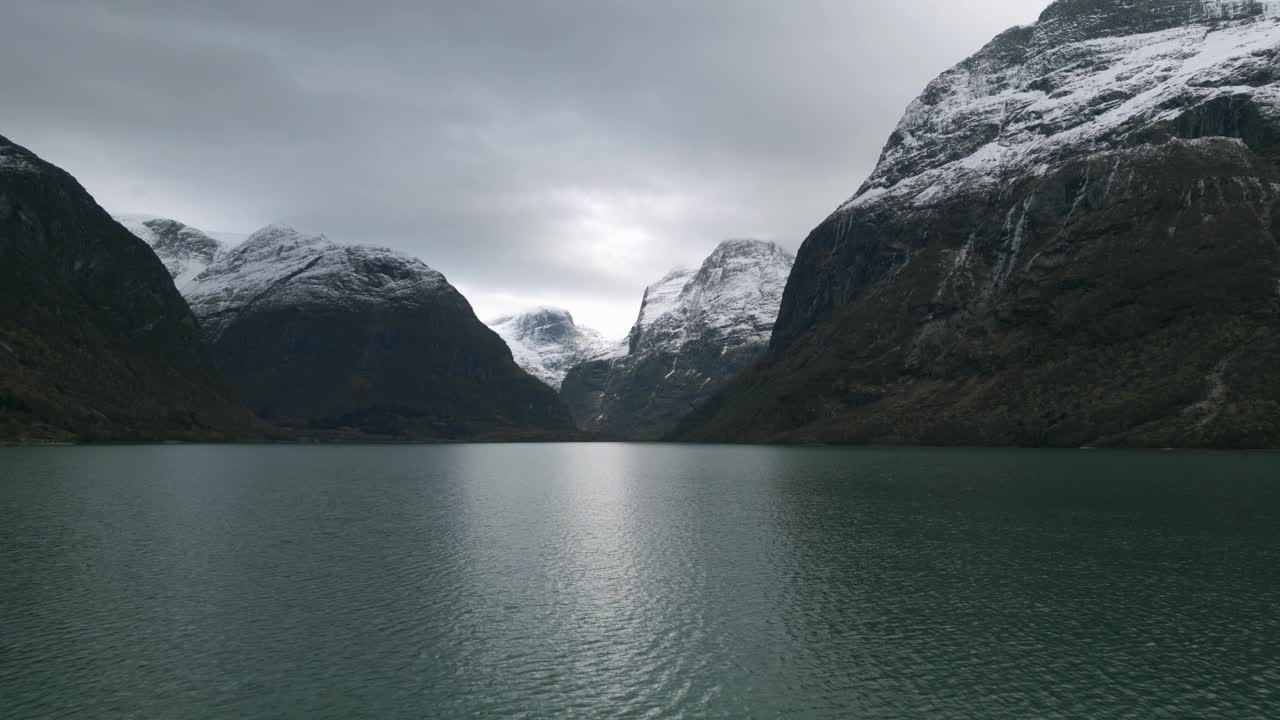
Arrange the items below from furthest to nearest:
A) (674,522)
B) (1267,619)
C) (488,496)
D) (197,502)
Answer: (488,496), (197,502), (674,522), (1267,619)

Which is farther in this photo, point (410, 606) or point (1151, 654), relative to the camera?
point (410, 606)

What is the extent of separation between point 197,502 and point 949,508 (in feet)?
330

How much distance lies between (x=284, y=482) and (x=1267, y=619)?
466 feet

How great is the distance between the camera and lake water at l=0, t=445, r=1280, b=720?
33719 millimetres

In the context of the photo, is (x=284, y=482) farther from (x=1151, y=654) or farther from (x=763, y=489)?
(x=1151, y=654)

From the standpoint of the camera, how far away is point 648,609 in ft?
160

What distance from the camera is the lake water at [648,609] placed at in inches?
1328

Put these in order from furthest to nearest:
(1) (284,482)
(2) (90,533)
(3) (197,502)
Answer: (1) (284,482), (3) (197,502), (2) (90,533)

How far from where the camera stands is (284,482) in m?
140

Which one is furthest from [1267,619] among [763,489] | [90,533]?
[90,533]

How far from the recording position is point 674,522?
87125 millimetres

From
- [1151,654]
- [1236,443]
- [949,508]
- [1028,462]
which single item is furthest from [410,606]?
[1236,443]

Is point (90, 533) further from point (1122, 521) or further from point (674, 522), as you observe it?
point (1122, 521)

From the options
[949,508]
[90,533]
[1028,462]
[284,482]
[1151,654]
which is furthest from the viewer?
[1028,462]
